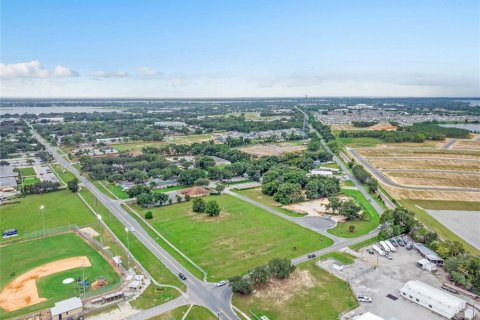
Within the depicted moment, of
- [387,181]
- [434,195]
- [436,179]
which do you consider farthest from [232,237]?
[436,179]

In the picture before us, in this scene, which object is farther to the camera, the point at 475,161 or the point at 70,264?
the point at 475,161

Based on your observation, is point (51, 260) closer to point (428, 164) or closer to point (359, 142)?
point (428, 164)

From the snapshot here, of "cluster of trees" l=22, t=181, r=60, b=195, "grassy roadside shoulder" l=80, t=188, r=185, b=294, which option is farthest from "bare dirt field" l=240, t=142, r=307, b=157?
"grassy roadside shoulder" l=80, t=188, r=185, b=294

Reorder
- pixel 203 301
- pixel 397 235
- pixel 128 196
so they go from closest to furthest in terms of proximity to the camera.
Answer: pixel 203 301 → pixel 397 235 → pixel 128 196

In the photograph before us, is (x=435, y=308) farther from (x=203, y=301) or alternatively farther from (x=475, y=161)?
(x=475, y=161)

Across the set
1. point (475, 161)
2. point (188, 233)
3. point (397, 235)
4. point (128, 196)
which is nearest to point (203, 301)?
point (188, 233)

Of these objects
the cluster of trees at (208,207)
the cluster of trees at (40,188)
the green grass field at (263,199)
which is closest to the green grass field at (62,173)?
the cluster of trees at (40,188)

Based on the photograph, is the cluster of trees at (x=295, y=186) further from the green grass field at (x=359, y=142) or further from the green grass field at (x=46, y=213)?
the green grass field at (x=359, y=142)
